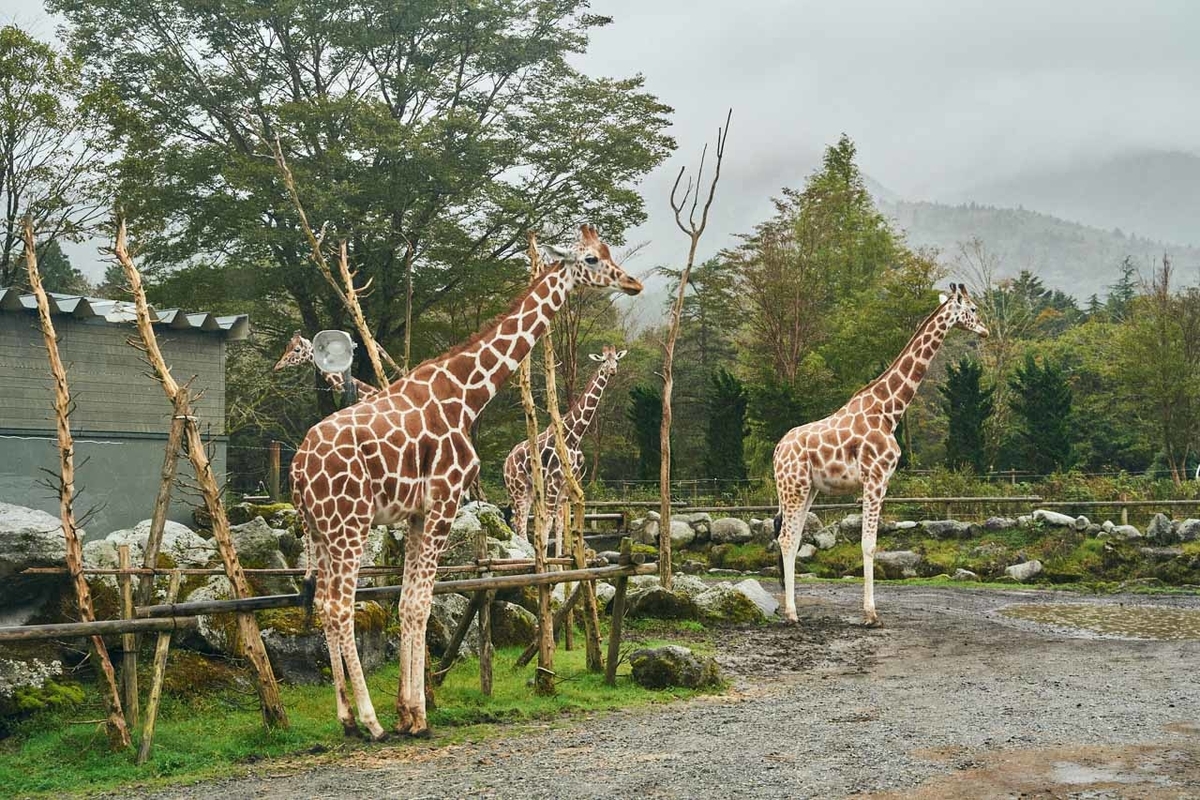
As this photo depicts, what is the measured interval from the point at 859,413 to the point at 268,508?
7.76m

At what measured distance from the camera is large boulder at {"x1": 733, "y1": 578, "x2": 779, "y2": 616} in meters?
14.7

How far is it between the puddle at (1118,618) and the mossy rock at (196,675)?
9.86 metres

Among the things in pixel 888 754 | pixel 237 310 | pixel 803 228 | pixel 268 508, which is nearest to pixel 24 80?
pixel 237 310

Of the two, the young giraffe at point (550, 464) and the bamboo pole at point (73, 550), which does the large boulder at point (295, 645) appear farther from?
the young giraffe at point (550, 464)

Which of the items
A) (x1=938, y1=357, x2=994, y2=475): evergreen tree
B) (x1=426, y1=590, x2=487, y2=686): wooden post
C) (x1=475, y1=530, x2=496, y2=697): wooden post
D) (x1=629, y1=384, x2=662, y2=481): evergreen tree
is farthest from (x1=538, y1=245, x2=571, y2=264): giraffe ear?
(x1=629, y1=384, x2=662, y2=481): evergreen tree

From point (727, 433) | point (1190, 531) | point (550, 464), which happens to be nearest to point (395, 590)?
point (550, 464)

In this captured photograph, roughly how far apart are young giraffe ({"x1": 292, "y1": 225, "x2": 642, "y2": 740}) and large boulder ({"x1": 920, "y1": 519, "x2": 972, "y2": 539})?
585 inches

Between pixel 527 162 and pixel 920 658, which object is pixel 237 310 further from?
pixel 920 658

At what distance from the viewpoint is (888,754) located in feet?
24.2

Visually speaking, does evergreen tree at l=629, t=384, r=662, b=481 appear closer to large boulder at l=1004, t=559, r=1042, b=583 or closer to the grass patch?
large boulder at l=1004, t=559, r=1042, b=583

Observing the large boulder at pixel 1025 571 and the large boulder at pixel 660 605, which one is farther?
the large boulder at pixel 1025 571

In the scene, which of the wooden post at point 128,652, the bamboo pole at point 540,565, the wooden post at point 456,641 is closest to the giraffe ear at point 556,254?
the bamboo pole at point 540,565

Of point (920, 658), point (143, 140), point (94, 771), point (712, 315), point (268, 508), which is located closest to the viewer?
point (94, 771)

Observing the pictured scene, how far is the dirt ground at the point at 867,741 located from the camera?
21.9 ft
